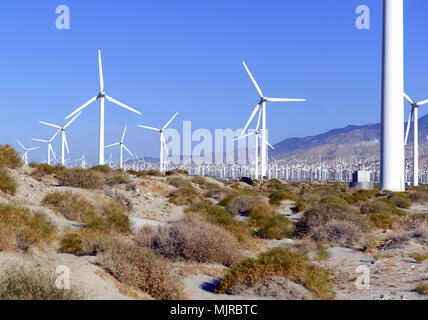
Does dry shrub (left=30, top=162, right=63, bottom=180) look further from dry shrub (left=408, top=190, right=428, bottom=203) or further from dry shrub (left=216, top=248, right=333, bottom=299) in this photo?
dry shrub (left=408, top=190, right=428, bottom=203)

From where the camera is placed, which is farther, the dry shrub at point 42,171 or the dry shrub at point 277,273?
the dry shrub at point 42,171

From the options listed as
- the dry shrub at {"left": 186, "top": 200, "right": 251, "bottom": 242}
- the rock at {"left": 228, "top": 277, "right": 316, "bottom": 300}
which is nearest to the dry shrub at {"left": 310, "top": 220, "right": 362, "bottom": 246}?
the dry shrub at {"left": 186, "top": 200, "right": 251, "bottom": 242}

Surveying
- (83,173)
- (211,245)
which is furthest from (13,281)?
(83,173)

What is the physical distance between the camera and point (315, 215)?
2258 cm

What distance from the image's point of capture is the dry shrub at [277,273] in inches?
457

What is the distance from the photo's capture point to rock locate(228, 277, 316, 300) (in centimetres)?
1105

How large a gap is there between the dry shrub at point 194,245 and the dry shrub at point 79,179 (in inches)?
638

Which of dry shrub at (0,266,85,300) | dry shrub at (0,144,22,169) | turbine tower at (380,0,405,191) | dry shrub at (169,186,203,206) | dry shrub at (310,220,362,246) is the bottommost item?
dry shrub at (169,186,203,206)

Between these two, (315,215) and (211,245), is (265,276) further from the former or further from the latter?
(315,215)

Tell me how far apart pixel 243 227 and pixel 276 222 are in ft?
9.57

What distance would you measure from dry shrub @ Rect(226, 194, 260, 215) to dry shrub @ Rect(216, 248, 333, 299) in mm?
17054

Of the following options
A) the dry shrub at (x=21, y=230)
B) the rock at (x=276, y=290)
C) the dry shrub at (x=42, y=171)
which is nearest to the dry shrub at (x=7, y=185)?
the dry shrub at (x=21, y=230)

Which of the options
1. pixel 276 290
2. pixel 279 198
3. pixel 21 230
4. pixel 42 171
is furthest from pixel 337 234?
pixel 42 171

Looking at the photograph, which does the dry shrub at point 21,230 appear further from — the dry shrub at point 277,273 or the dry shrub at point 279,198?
the dry shrub at point 279,198
